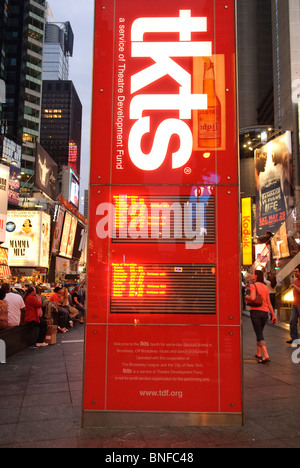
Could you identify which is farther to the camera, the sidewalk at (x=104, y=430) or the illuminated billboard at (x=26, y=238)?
the illuminated billboard at (x=26, y=238)

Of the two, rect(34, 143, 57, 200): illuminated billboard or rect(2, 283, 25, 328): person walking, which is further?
rect(34, 143, 57, 200): illuminated billboard

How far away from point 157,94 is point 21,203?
46782mm

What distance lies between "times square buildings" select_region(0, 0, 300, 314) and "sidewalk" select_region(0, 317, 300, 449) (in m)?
10.8

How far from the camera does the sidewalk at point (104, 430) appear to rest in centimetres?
433

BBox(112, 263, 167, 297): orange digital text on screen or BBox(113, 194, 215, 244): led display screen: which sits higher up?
BBox(113, 194, 215, 244): led display screen

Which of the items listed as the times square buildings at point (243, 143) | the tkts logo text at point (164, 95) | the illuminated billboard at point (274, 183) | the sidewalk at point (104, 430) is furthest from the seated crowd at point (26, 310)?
the illuminated billboard at point (274, 183)

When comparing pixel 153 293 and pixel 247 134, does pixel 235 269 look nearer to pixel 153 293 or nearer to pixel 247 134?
pixel 153 293

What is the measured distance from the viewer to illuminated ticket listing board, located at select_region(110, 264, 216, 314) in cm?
497

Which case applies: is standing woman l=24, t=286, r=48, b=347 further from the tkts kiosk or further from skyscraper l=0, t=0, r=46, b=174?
skyscraper l=0, t=0, r=46, b=174

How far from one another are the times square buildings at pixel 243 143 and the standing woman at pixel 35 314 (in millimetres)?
8142

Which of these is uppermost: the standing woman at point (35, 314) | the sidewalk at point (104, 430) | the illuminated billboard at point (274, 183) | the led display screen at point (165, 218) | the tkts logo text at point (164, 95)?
the illuminated billboard at point (274, 183)

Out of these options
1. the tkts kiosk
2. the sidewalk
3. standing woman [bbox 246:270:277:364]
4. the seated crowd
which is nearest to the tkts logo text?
the tkts kiosk

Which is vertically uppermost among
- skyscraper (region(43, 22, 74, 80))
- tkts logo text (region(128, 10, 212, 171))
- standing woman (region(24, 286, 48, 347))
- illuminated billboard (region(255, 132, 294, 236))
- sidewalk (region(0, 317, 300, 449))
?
skyscraper (region(43, 22, 74, 80))

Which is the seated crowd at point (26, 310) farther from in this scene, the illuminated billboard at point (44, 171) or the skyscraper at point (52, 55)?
the skyscraper at point (52, 55)
